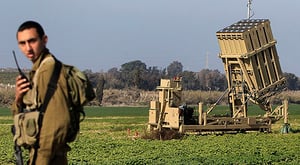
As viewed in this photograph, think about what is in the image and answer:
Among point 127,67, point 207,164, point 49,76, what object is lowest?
point 207,164

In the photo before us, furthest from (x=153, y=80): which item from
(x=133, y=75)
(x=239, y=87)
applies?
(x=239, y=87)

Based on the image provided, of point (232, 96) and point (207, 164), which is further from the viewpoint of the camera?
point (232, 96)

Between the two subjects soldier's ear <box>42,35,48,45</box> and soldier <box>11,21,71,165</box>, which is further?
soldier's ear <box>42,35,48,45</box>

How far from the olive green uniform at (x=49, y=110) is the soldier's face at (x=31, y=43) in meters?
0.05

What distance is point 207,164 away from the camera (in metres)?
14.2

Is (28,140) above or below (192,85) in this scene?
below

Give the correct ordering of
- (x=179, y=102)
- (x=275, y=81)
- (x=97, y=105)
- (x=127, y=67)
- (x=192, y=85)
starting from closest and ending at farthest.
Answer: (x=179, y=102) → (x=275, y=81) → (x=97, y=105) → (x=192, y=85) → (x=127, y=67)

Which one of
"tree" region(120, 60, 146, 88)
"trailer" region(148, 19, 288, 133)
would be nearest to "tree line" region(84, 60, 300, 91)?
"tree" region(120, 60, 146, 88)

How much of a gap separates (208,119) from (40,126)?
2241 cm

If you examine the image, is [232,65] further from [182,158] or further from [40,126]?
[40,126]

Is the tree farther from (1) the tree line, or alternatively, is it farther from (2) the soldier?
(2) the soldier

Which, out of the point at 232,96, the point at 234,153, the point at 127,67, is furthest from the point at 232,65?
the point at 127,67

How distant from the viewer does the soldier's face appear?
5.02m

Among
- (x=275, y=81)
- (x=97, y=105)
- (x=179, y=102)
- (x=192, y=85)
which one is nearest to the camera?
(x=179, y=102)
